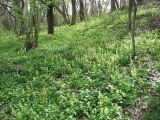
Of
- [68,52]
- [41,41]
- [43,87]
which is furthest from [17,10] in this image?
[41,41]

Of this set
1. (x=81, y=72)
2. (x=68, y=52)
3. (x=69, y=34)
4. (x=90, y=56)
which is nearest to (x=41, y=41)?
(x=69, y=34)

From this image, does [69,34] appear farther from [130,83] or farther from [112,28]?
[130,83]

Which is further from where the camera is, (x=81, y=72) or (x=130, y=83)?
(x=81, y=72)

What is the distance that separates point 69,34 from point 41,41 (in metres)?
2.30

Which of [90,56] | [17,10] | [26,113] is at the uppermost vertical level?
[17,10]

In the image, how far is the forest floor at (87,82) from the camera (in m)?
11.2

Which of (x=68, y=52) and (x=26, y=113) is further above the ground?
(x=68, y=52)

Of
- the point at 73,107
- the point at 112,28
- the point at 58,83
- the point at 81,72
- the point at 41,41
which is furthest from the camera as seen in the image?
the point at 41,41

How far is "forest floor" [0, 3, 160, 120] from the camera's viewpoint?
36.8 ft

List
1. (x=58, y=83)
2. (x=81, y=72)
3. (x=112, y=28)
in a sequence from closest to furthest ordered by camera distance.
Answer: (x=58, y=83) < (x=81, y=72) < (x=112, y=28)

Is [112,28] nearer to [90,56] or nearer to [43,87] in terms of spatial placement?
[90,56]

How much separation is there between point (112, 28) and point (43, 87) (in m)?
11.6

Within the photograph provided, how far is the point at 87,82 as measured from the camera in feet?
43.5

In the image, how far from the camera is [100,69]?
14641mm
